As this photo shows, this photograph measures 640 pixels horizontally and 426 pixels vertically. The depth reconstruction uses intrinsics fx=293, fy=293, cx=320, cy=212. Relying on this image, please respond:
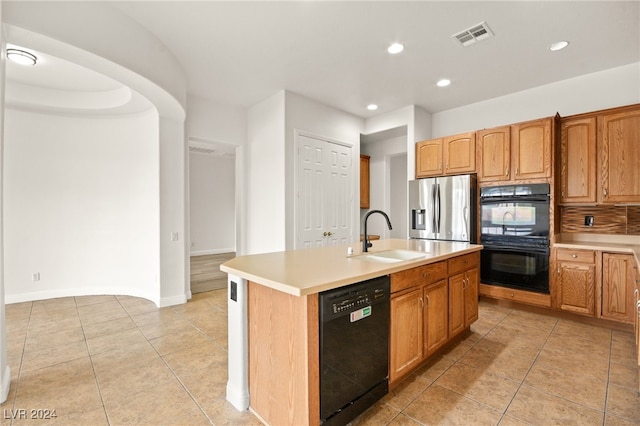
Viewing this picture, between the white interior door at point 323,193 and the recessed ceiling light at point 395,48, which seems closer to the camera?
the recessed ceiling light at point 395,48

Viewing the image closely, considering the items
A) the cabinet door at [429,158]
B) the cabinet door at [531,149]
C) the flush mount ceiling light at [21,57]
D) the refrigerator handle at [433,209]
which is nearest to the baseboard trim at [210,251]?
the flush mount ceiling light at [21,57]

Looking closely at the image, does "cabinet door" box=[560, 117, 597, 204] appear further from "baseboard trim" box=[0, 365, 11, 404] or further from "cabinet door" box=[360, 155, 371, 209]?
"baseboard trim" box=[0, 365, 11, 404]

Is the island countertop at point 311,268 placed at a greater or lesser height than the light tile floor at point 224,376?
greater

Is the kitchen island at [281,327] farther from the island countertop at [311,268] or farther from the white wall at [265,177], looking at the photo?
the white wall at [265,177]

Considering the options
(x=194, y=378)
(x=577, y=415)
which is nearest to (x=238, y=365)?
(x=194, y=378)

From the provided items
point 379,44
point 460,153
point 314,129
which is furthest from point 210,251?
point 379,44

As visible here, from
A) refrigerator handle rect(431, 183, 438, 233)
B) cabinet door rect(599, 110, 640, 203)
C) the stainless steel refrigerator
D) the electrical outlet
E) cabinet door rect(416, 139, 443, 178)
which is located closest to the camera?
cabinet door rect(599, 110, 640, 203)

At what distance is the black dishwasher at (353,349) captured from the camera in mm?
1542

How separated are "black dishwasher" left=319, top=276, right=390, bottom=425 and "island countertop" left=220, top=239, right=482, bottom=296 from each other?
0.07 metres

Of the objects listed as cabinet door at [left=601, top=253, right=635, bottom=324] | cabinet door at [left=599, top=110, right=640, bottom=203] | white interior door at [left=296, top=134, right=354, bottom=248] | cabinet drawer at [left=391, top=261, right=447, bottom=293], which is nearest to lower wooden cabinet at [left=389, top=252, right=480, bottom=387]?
cabinet drawer at [left=391, top=261, right=447, bottom=293]

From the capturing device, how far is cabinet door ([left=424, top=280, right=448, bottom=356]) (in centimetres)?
228

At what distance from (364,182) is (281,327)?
5.00 meters

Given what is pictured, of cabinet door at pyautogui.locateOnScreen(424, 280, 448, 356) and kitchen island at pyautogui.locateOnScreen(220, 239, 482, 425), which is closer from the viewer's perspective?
kitchen island at pyautogui.locateOnScreen(220, 239, 482, 425)

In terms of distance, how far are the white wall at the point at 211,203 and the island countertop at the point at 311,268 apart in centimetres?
656
